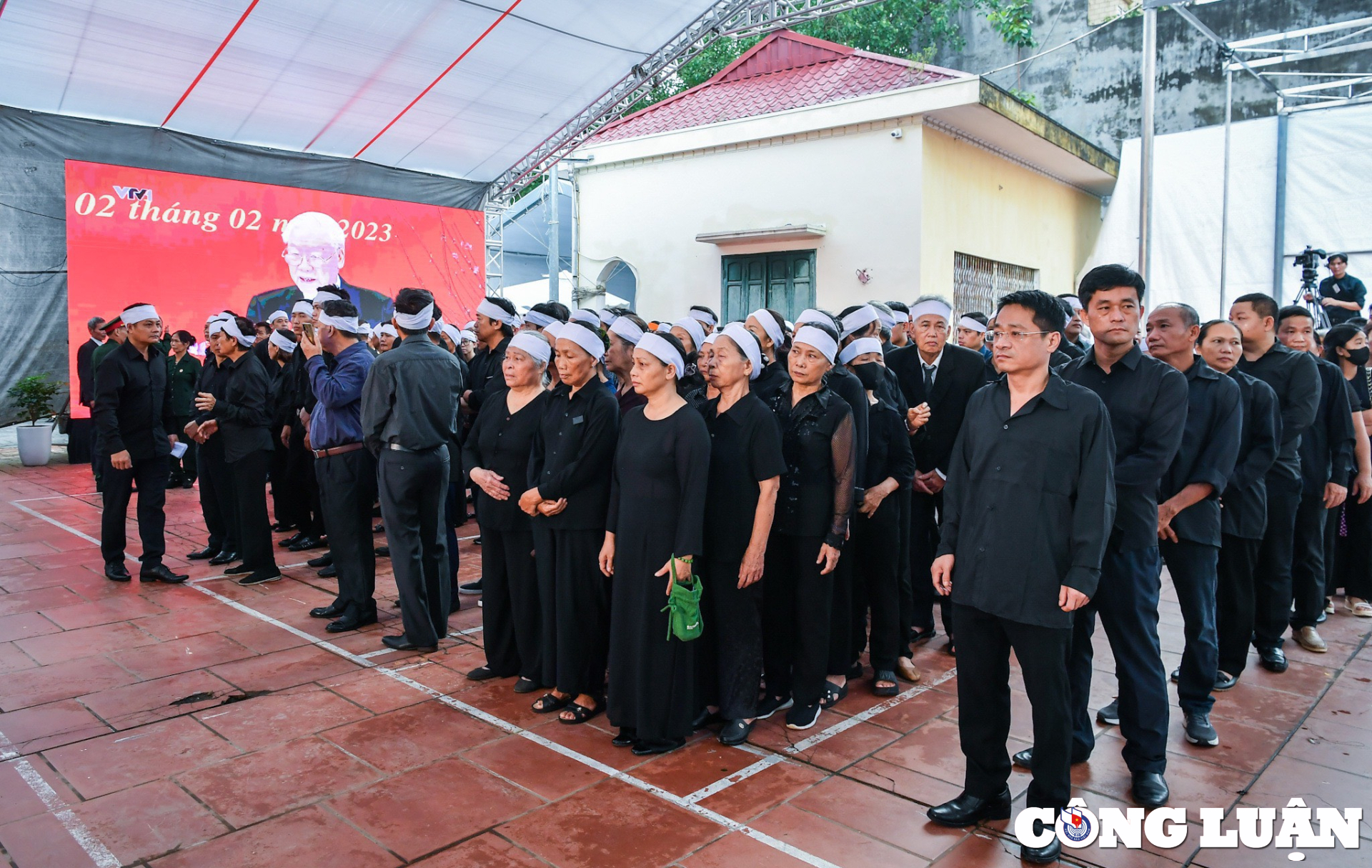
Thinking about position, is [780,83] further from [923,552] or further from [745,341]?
[745,341]

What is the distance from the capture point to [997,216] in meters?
14.0

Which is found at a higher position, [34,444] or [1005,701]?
[34,444]

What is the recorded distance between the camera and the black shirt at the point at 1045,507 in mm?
2926

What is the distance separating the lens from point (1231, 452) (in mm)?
3889

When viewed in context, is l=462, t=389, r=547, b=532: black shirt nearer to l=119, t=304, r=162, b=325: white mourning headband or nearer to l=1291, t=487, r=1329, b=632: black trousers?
l=119, t=304, r=162, b=325: white mourning headband

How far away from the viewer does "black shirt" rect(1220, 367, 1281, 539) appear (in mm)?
4375

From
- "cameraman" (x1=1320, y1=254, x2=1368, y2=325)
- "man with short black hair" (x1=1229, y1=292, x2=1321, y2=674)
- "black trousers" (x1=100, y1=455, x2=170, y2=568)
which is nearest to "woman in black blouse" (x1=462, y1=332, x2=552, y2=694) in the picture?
"black trousers" (x1=100, y1=455, x2=170, y2=568)

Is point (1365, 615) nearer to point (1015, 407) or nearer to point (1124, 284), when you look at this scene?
point (1124, 284)

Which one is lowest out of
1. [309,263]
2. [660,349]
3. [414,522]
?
[414,522]

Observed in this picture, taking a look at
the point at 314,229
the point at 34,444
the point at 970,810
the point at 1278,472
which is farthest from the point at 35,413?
the point at 1278,472

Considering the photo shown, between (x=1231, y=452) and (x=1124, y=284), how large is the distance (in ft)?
3.41

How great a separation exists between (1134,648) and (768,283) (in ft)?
34.8

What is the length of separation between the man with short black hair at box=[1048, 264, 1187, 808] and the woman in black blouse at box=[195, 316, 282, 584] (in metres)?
5.39

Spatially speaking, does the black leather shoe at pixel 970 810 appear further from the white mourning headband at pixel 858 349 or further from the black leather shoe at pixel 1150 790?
the white mourning headband at pixel 858 349
